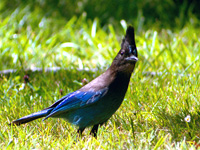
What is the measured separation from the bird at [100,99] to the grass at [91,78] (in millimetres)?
114

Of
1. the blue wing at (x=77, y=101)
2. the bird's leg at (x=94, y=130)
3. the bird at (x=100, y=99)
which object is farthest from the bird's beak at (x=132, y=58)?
the bird's leg at (x=94, y=130)

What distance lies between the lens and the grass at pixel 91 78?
282 cm

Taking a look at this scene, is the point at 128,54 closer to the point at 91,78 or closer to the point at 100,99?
the point at 100,99

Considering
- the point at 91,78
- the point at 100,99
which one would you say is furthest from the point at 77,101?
the point at 91,78

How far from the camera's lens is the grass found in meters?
2.82

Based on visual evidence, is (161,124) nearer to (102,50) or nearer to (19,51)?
(102,50)

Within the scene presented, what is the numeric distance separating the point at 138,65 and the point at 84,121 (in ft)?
5.46

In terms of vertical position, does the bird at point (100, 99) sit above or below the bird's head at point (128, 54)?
below

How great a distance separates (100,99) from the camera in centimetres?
296

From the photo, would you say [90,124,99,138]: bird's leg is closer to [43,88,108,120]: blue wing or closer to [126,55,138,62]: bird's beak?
[43,88,108,120]: blue wing

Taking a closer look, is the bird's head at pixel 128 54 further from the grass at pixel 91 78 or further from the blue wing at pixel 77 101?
the grass at pixel 91 78

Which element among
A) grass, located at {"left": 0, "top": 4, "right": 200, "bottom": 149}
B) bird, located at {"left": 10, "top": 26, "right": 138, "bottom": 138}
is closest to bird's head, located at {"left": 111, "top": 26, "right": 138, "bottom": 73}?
bird, located at {"left": 10, "top": 26, "right": 138, "bottom": 138}

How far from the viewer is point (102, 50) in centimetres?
493

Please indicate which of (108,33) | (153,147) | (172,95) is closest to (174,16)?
(108,33)
